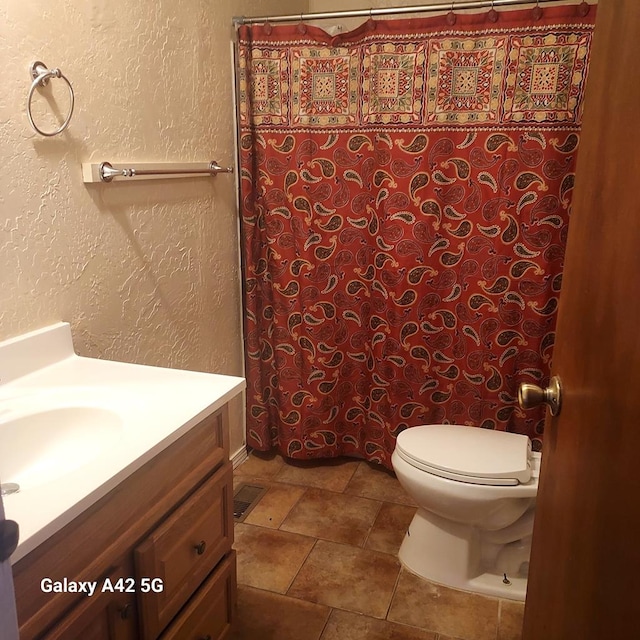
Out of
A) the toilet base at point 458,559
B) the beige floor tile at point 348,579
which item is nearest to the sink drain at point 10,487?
the beige floor tile at point 348,579

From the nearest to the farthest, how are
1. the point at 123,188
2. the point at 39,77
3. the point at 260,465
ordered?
the point at 39,77 < the point at 123,188 < the point at 260,465

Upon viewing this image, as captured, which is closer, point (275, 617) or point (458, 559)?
point (275, 617)

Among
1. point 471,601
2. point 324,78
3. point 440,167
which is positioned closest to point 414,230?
point 440,167

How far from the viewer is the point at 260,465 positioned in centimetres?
255

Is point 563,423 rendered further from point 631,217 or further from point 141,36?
point 141,36

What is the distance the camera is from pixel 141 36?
1.68m

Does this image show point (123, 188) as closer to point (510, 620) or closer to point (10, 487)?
point (10, 487)

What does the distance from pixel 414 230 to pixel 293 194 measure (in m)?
0.49

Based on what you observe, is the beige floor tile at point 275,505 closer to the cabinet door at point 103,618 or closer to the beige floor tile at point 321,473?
the beige floor tile at point 321,473

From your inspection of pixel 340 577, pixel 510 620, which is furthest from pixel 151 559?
pixel 510 620

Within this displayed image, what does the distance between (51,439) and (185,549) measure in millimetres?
356

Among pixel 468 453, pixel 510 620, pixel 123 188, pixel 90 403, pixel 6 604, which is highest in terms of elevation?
pixel 123 188

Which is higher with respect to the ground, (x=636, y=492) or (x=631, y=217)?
(x=631, y=217)

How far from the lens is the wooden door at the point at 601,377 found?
0.69m
